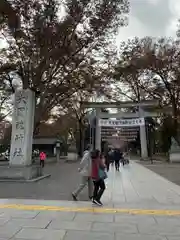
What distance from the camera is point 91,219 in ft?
21.5

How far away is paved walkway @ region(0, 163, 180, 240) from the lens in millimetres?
5362

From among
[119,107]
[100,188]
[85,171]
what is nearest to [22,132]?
[85,171]

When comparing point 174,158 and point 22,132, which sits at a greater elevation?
point 22,132

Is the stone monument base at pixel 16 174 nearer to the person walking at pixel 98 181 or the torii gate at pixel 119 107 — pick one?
the person walking at pixel 98 181

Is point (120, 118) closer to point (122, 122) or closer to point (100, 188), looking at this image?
point (122, 122)

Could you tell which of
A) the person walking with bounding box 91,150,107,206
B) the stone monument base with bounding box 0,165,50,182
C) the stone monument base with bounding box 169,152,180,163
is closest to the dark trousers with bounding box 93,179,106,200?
the person walking with bounding box 91,150,107,206

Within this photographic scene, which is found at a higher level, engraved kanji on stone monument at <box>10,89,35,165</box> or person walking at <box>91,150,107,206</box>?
engraved kanji on stone monument at <box>10,89,35,165</box>

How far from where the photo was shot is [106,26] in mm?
22172

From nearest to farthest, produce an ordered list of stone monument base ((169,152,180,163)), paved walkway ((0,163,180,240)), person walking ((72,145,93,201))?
paved walkway ((0,163,180,240))
person walking ((72,145,93,201))
stone monument base ((169,152,180,163))

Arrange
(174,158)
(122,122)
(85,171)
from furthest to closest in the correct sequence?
(122,122) → (174,158) → (85,171)

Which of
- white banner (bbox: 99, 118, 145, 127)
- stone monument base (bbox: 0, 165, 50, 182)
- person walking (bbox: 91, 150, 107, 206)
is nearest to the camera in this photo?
person walking (bbox: 91, 150, 107, 206)

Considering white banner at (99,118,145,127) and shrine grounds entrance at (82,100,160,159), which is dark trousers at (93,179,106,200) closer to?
shrine grounds entrance at (82,100,160,159)

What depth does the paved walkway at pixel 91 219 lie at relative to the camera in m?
5.36

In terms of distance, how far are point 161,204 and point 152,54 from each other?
3074 centimetres
